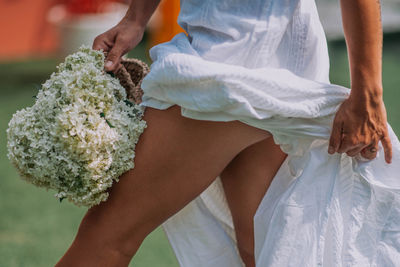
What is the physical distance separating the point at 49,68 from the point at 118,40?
16.1ft

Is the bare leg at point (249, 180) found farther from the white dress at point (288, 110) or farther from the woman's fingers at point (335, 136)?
the woman's fingers at point (335, 136)

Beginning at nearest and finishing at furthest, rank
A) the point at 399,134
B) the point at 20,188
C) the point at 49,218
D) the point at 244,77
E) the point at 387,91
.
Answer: the point at 244,77
the point at 49,218
the point at 20,188
the point at 399,134
the point at 387,91

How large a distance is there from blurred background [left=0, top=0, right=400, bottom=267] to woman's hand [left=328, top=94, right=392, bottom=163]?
4.80 ft

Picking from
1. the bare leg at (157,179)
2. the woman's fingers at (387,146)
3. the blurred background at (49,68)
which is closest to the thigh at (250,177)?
the bare leg at (157,179)

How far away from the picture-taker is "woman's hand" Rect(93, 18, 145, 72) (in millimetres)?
1488

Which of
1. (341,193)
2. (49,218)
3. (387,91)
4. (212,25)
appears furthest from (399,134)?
(212,25)

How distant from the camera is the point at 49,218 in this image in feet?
10.1

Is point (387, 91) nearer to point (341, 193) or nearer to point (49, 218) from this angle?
point (49, 218)

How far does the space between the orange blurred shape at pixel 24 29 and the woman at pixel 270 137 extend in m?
5.30

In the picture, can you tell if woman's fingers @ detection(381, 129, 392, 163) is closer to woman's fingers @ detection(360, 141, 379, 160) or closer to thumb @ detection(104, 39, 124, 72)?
woman's fingers @ detection(360, 141, 379, 160)

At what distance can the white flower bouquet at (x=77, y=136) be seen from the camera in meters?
1.27

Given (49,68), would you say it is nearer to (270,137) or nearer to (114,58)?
(114,58)

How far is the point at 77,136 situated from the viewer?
1254mm

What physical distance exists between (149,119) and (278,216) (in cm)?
40
